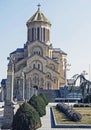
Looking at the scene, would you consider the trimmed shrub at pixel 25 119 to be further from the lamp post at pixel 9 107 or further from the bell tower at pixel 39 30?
the bell tower at pixel 39 30

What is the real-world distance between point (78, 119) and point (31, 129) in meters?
5.56

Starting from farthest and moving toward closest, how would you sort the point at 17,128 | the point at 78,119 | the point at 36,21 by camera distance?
the point at 36,21 < the point at 78,119 < the point at 17,128

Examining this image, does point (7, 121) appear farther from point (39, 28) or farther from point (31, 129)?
point (39, 28)

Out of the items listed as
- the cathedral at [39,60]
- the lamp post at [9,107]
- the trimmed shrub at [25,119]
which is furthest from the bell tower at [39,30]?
the trimmed shrub at [25,119]

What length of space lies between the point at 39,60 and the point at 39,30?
5.81 metres

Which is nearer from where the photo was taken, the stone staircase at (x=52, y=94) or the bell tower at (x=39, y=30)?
the stone staircase at (x=52, y=94)

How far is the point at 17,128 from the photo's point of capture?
15523 millimetres

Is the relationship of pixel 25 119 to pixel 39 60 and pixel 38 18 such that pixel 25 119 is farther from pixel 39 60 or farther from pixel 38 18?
pixel 38 18

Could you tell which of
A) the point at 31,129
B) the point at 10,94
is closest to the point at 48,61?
the point at 10,94

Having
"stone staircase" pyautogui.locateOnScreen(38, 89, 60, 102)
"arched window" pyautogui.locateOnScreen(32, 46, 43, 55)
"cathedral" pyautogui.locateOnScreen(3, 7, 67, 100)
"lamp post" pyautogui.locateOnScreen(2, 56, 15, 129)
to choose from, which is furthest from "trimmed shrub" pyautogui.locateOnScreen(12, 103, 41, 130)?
"arched window" pyautogui.locateOnScreen(32, 46, 43, 55)

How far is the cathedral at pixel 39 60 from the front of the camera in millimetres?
63156

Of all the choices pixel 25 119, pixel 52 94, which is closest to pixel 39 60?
pixel 52 94

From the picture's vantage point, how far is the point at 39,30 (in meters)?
66.6

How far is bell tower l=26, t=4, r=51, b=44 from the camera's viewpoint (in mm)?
66750
